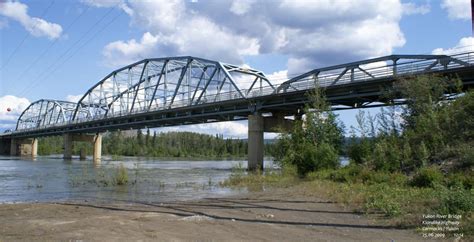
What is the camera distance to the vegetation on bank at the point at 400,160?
12539 millimetres

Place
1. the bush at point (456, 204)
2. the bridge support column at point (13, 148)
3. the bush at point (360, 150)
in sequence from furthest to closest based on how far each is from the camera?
1. the bridge support column at point (13, 148)
2. the bush at point (360, 150)
3. the bush at point (456, 204)

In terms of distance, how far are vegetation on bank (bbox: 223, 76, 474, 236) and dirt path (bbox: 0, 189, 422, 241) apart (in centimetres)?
118

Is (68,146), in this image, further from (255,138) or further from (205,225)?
(205,225)

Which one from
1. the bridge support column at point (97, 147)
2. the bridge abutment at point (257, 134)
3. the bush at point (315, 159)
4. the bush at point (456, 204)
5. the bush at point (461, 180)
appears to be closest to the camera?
the bush at point (456, 204)

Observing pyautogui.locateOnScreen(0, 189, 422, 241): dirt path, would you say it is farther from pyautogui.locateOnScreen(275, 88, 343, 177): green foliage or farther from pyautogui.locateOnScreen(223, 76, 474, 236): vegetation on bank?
pyautogui.locateOnScreen(275, 88, 343, 177): green foliage

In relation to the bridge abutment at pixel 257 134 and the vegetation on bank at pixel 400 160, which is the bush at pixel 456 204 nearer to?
the vegetation on bank at pixel 400 160

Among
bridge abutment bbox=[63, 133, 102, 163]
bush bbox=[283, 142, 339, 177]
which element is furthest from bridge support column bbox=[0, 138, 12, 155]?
bush bbox=[283, 142, 339, 177]

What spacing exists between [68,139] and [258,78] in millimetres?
63897

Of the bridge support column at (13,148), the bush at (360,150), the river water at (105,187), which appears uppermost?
the bridge support column at (13,148)

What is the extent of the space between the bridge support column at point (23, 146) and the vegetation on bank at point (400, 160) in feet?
496

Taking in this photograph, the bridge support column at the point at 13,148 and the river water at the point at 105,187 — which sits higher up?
the bridge support column at the point at 13,148

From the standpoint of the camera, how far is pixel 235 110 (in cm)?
7038

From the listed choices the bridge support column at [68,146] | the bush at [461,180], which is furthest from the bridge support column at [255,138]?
the bridge support column at [68,146]

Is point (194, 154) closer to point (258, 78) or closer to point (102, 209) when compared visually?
→ point (258, 78)
